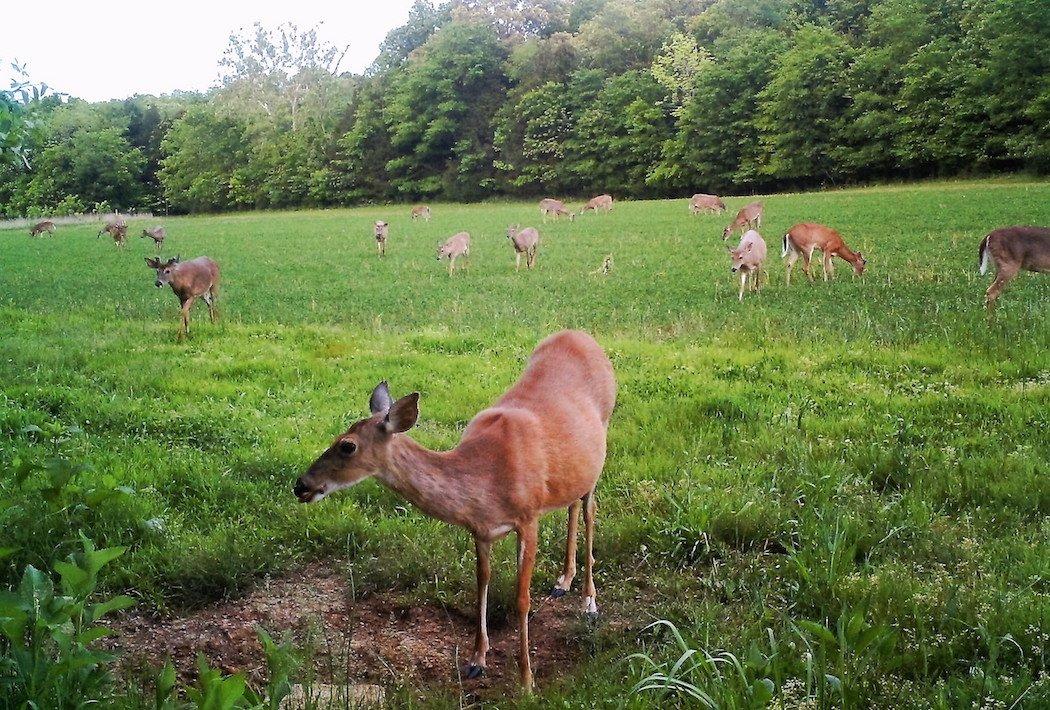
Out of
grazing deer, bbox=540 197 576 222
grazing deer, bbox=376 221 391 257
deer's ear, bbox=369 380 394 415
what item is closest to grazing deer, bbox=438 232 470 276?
grazing deer, bbox=376 221 391 257

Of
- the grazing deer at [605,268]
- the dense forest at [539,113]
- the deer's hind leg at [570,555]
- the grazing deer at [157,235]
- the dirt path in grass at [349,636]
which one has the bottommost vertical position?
the dirt path in grass at [349,636]

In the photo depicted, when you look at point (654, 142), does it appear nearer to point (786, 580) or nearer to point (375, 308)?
point (375, 308)

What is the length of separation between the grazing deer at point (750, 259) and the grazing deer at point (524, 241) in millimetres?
1934

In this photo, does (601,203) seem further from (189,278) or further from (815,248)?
(189,278)

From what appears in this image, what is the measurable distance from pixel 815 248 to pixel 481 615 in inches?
239

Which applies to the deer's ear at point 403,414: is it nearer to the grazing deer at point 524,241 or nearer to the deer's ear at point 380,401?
the deer's ear at point 380,401

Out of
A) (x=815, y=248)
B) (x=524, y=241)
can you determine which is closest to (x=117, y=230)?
(x=524, y=241)

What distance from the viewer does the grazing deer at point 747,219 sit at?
8.05 meters

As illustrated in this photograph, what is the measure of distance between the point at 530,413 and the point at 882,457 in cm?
174

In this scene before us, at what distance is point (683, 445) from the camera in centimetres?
361

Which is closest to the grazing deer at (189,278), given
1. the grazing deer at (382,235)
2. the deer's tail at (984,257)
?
the grazing deer at (382,235)

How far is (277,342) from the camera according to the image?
204 inches

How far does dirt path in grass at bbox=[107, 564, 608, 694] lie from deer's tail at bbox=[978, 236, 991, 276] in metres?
4.71

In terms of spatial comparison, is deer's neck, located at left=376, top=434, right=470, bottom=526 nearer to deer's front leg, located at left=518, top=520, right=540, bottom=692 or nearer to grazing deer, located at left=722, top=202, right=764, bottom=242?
deer's front leg, located at left=518, top=520, right=540, bottom=692
